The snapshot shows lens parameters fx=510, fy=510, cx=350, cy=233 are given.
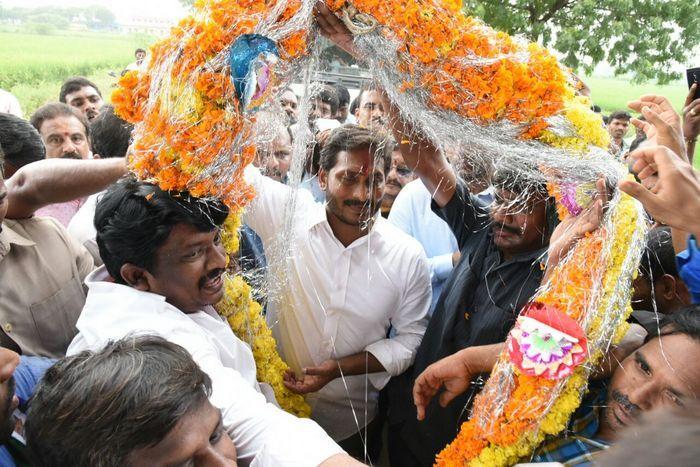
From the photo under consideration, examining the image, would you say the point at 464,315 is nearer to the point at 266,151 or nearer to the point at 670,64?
the point at 266,151

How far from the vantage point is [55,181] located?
2.42 m

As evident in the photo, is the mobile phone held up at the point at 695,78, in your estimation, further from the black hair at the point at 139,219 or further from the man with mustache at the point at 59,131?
the man with mustache at the point at 59,131

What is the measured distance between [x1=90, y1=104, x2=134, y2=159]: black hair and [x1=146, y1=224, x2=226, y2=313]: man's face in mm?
1323

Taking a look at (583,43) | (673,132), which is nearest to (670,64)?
(583,43)

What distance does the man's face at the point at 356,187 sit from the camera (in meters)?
2.71

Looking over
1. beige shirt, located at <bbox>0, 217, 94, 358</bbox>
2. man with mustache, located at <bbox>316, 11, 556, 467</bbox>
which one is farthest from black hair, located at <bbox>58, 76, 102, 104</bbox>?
man with mustache, located at <bbox>316, 11, 556, 467</bbox>

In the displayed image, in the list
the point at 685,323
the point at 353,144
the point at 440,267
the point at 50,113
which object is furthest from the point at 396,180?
the point at 50,113

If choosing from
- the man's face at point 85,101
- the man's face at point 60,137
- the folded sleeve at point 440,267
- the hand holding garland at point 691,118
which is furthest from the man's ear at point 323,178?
the man's face at point 85,101

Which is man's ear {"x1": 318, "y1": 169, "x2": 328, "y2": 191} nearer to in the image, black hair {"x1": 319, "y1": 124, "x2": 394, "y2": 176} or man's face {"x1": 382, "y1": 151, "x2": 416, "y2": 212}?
black hair {"x1": 319, "y1": 124, "x2": 394, "y2": 176}

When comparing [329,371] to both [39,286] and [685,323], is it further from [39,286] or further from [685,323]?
[685,323]

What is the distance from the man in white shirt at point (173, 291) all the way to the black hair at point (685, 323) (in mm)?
1222

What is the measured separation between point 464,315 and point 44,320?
1.91 m

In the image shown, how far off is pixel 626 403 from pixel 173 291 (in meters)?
1.69

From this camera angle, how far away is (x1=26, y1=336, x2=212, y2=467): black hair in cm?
124
